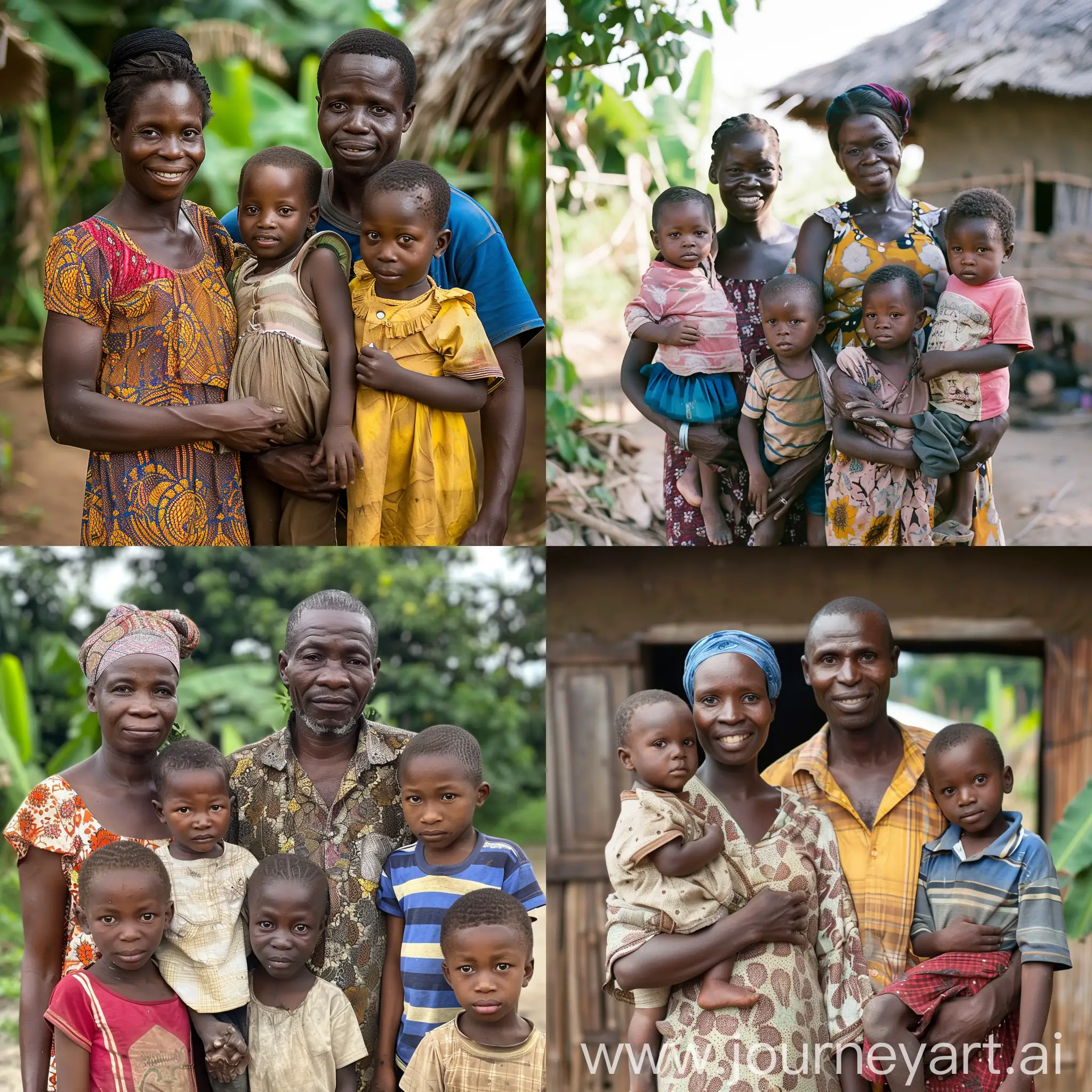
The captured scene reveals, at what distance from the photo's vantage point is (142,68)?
2.63 m

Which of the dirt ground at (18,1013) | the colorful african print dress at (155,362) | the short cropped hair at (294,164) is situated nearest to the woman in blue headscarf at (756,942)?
the colorful african print dress at (155,362)

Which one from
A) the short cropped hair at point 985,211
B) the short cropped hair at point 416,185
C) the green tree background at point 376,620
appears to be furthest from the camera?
the green tree background at point 376,620

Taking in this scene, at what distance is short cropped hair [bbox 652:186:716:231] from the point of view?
329cm

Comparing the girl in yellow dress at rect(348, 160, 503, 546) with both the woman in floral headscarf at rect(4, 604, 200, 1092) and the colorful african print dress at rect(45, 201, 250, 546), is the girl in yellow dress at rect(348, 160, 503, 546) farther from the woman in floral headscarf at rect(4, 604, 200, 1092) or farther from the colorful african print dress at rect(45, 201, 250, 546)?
the woman in floral headscarf at rect(4, 604, 200, 1092)

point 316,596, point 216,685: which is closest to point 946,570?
point 316,596

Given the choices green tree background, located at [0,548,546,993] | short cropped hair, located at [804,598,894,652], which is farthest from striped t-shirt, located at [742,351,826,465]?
green tree background, located at [0,548,546,993]

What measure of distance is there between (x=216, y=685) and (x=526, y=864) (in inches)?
211

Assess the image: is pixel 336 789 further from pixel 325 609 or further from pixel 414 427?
pixel 414 427

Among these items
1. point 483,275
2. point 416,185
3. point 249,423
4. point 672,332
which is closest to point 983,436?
point 672,332

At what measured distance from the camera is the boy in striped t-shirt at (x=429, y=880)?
2.68 metres

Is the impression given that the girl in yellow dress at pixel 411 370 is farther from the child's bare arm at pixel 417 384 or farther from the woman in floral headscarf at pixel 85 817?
the woman in floral headscarf at pixel 85 817

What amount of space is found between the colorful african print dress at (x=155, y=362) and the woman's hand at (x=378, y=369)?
1.00 feet

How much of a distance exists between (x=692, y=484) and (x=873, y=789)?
107 cm

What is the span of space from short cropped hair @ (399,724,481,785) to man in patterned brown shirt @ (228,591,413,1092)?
0.14 metres
